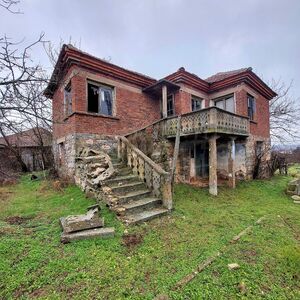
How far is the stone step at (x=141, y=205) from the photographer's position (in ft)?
16.7

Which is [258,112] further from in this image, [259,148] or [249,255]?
[249,255]

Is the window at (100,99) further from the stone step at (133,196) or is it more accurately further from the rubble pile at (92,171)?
the stone step at (133,196)

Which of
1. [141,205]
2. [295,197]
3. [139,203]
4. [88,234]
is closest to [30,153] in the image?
[139,203]

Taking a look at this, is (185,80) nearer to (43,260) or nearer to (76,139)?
(76,139)

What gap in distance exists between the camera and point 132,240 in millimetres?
3934

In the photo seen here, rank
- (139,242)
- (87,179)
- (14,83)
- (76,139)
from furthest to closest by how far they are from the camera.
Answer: (76,139) → (87,179) → (139,242) → (14,83)

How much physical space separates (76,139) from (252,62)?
26487mm

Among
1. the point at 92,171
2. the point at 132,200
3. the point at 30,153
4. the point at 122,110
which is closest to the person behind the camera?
the point at 132,200

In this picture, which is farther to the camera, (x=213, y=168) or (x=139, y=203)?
(x=213, y=168)

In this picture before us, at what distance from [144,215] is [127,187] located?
1.17m

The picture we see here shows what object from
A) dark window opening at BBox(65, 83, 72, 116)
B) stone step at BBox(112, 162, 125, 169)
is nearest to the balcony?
stone step at BBox(112, 162, 125, 169)

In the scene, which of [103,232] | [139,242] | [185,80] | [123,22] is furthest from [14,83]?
[185,80]

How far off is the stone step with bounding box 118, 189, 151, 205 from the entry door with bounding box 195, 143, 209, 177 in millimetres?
4773

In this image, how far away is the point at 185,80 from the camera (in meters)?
11.1
